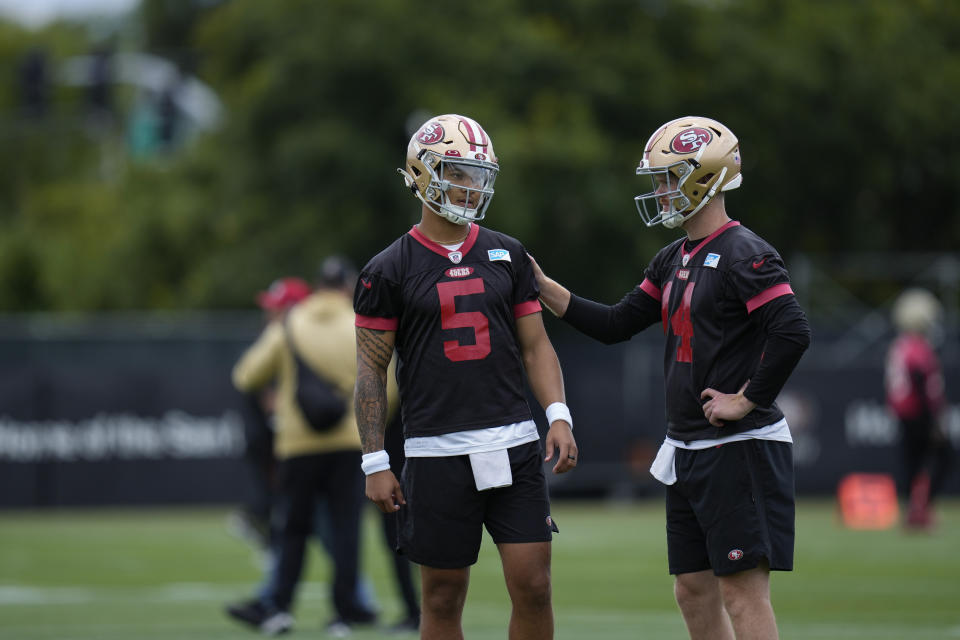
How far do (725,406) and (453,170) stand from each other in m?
1.52

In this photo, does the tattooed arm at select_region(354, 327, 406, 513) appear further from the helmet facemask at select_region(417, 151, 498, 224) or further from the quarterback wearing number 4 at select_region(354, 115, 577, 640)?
the helmet facemask at select_region(417, 151, 498, 224)

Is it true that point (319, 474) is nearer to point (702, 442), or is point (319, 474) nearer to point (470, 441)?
point (470, 441)

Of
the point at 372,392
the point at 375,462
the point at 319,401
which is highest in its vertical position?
the point at 372,392

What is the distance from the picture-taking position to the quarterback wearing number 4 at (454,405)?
21.6ft

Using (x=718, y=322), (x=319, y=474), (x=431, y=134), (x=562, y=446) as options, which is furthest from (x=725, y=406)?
(x=319, y=474)

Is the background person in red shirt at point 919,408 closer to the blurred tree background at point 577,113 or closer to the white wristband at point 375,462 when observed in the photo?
the blurred tree background at point 577,113

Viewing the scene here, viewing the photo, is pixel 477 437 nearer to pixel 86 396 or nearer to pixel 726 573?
pixel 726 573

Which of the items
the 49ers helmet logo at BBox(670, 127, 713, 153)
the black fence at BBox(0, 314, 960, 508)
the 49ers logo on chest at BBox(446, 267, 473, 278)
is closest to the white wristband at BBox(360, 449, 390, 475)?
the 49ers logo on chest at BBox(446, 267, 473, 278)

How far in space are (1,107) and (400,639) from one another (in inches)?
2317

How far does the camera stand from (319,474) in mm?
10594

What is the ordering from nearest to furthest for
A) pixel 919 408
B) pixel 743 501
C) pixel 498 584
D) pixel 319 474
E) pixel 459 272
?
pixel 743 501, pixel 459 272, pixel 319 474, pixel 498 584, pixel 919 408

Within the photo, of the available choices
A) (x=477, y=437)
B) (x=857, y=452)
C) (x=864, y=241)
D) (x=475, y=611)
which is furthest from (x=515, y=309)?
(x=864, y=241)

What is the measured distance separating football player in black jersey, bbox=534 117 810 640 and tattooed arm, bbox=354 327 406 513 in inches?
47.3

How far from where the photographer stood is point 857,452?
22922 mm
